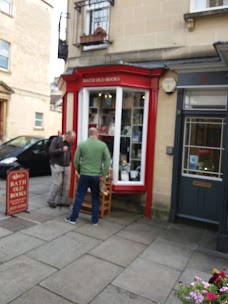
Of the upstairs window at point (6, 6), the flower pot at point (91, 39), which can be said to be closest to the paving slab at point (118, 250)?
the flower pot at point (91, 39)

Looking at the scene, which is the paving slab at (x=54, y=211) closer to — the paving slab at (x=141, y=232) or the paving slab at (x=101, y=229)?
the paving slab at (x=101, y=229)

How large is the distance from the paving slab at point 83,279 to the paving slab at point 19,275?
144 mm

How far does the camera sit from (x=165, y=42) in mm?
6094

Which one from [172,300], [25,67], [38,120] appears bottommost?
[172,300]

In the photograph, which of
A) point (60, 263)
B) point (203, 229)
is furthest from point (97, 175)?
point (203, 229)

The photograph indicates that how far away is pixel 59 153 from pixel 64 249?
8.27 feet

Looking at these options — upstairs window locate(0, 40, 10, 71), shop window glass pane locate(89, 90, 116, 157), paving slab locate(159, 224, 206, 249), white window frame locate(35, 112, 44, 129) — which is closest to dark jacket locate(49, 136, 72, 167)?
shop window glass pane locate(89, 90, 116, 157)

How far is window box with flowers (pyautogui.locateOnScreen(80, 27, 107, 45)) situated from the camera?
656 cm

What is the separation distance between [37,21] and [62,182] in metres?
16.9

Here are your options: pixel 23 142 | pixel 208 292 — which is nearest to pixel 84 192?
pixel 208 292

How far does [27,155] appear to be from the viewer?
974 centimetres

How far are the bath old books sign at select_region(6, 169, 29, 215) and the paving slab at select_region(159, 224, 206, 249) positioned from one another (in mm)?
2894

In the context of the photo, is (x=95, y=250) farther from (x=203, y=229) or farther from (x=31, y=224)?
(x=203, y=229)

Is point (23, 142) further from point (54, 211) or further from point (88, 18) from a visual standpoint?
point (88, 18)
